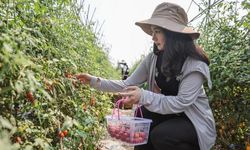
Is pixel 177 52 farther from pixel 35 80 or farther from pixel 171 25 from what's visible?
pixel 35 80

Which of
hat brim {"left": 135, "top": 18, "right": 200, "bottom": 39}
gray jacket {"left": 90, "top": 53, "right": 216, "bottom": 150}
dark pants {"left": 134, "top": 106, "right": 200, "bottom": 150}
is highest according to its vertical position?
hat brim {"left": 135, "top": 18, "right": 200, "bottom": 39}

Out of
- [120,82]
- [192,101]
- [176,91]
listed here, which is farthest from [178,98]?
[120,82]

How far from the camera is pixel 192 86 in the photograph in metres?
2.35

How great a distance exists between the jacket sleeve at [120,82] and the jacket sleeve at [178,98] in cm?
50

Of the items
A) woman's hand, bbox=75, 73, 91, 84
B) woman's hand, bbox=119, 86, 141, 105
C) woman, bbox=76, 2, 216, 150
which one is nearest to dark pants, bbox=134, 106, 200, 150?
woman, bbox=76, 2, 216, 150

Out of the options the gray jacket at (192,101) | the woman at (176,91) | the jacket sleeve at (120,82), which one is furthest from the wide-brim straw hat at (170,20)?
the jacket sleeve at (120,82)

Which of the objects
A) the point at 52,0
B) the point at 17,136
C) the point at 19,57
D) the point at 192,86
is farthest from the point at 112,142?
the point at 19,57

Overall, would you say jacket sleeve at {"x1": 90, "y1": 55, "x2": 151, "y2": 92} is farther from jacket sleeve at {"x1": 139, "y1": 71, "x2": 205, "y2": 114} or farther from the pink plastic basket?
jacket sleeve at {"x1": 139, "y1": 71, "x2": 205, "y2": 114}

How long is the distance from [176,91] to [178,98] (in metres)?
0.21

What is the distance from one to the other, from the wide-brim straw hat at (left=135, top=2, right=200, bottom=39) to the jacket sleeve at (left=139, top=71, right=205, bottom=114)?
0.28 m

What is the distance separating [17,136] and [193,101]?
117 cm

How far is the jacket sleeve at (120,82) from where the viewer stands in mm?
2676

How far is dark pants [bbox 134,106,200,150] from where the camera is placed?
2.34m

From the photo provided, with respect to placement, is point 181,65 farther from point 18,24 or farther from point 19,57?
point 19,57
